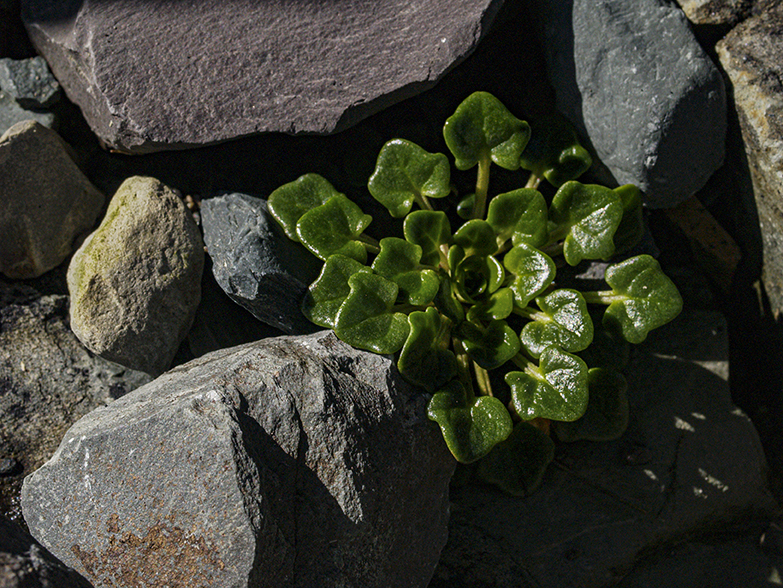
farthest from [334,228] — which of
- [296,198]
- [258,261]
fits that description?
[258,261]

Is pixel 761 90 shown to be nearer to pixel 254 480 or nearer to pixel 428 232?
pixel 428 232

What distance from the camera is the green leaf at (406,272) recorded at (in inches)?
98.7

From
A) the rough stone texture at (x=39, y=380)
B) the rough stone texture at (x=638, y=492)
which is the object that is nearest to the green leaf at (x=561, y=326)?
the rough stone texture at (x=638, y=492)

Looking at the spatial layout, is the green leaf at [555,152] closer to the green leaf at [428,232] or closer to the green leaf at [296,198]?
the green leaf at [428,232]

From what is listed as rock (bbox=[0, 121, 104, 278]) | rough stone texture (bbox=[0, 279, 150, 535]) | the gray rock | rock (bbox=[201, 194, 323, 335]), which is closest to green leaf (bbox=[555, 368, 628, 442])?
rock (bbox=[201, 194, 323, 335])

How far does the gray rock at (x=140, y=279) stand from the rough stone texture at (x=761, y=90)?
91.1 inches

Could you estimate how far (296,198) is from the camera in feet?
8.78

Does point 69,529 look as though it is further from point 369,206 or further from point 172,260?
point 369,206

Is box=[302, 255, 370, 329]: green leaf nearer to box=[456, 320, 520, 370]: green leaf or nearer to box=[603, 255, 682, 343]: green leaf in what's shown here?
box=[456, 320, 520, 370]: green leaf

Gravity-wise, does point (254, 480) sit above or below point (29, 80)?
below

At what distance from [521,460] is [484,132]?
4.47 ft

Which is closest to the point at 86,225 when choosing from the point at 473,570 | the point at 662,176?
the point at 473,570

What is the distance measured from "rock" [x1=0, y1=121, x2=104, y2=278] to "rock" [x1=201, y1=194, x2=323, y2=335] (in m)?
0.62

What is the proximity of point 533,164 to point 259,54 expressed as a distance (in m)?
1.23
